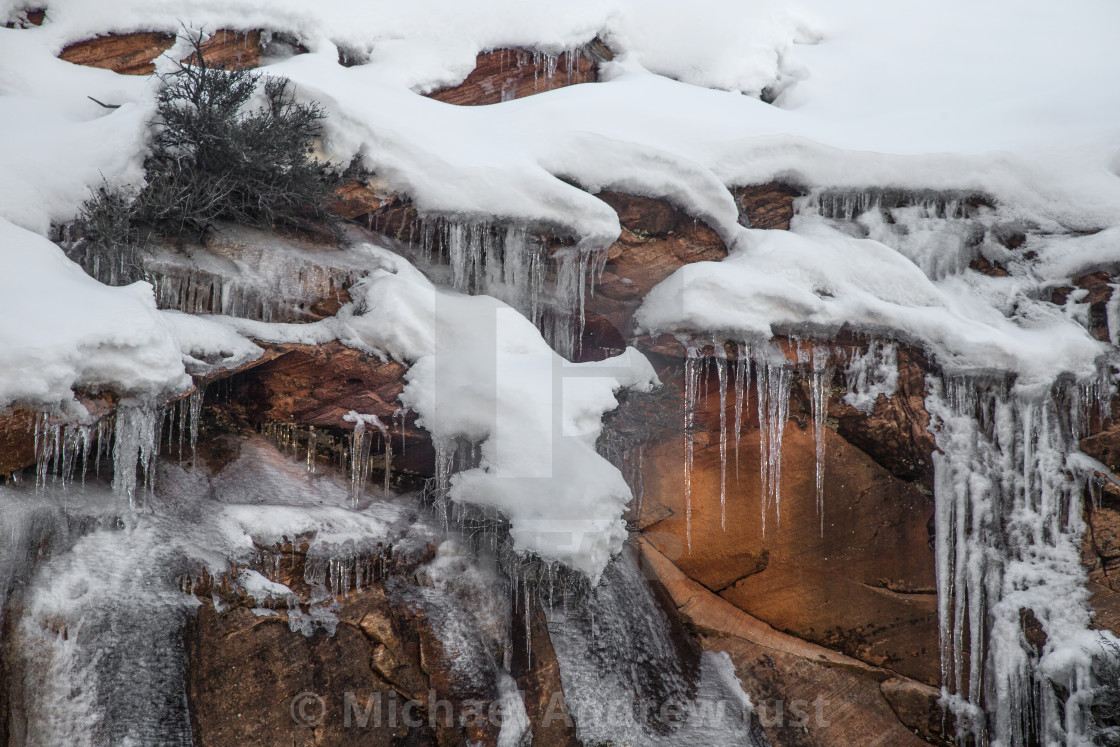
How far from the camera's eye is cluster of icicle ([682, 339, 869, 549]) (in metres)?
5.69

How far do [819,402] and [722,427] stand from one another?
86 cm

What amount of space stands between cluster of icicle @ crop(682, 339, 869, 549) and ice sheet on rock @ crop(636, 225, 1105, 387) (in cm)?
21

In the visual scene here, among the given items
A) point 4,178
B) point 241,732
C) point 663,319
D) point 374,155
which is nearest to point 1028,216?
point 663,319

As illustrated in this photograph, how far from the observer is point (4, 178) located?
4445mm

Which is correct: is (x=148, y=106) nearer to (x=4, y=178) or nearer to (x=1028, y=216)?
(x=4, y=178)

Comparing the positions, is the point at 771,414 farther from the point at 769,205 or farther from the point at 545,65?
the point at 545,65

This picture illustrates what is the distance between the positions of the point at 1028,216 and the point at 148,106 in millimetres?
7633

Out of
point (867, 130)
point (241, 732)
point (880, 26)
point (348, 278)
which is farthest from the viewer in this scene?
point (880, 26)

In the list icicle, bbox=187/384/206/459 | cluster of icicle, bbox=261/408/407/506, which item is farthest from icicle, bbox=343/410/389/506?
icicle, bbox=187/384/206/459

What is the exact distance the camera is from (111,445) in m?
4.14

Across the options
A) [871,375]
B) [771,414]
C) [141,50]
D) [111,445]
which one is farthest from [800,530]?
[141,50]

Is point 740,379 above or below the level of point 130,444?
above

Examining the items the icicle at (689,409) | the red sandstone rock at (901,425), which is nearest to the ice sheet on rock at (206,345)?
the icicle at (689,409)

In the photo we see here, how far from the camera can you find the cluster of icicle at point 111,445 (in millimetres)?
3670
